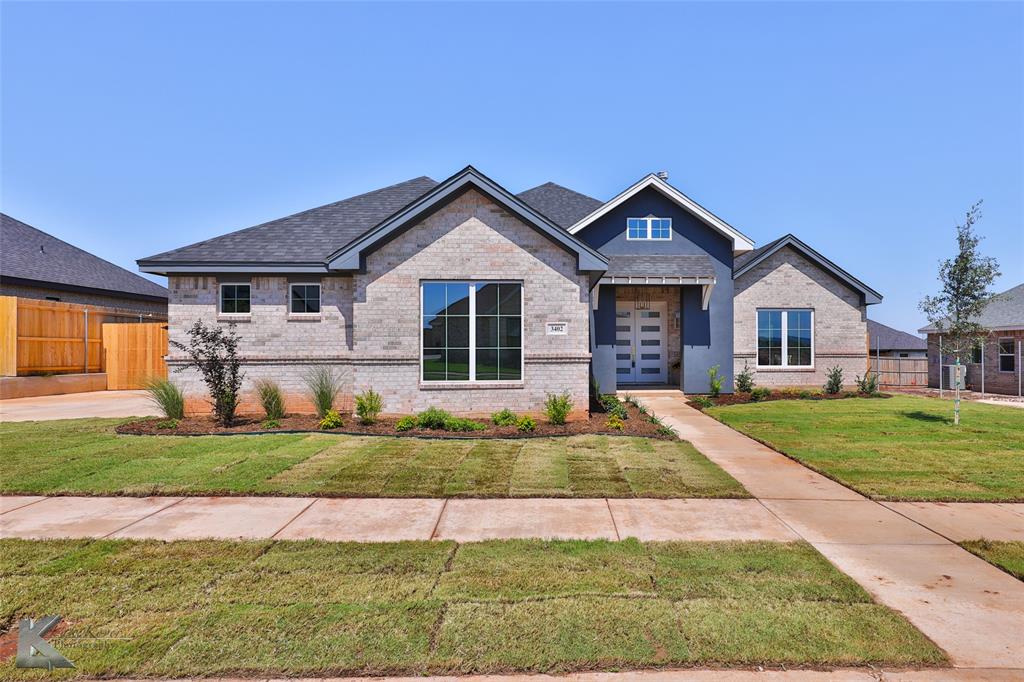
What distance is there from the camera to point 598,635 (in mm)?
3613

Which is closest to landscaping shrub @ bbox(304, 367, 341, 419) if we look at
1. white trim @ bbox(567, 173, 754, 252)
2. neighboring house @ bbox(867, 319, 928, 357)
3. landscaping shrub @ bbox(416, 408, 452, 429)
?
landscaping shrub @ bbox(416, 408, 452, 429)

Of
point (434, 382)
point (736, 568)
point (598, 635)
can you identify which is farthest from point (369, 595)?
point (434, 382)

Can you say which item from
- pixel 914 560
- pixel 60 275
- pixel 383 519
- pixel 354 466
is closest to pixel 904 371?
pixel 914 560

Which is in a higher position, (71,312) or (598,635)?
(71,312)

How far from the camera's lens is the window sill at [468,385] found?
482 inches

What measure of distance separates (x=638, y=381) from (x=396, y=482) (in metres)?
14.5

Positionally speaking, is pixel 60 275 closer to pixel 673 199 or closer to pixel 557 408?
pixel 557 408

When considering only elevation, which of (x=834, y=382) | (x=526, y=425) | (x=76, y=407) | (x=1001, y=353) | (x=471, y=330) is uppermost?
(x=471, y=330)

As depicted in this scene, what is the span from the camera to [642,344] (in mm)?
20391

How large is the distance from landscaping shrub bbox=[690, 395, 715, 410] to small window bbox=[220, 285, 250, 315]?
13078 millimetres

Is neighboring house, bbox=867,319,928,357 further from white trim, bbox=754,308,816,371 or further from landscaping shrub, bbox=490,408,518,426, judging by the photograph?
landscaping shrub, bbox=490,408,518,426

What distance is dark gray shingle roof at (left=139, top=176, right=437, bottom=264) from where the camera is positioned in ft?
43.1

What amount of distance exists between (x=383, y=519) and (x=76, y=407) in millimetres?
15302

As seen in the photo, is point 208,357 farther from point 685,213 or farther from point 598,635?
point 685,213
